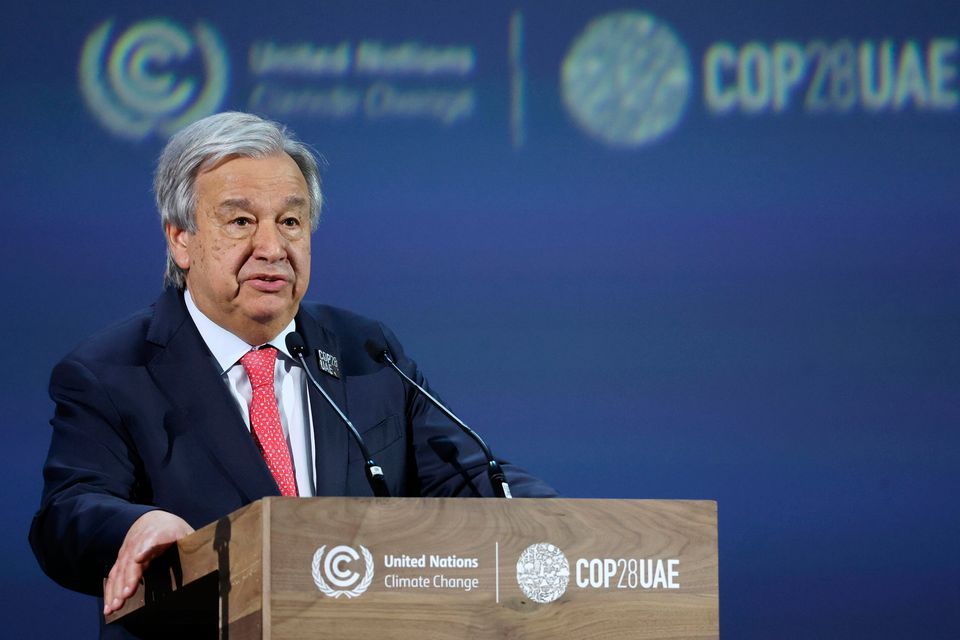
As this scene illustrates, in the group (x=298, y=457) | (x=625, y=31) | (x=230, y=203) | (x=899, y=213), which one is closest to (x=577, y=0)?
(x=625, y=31)

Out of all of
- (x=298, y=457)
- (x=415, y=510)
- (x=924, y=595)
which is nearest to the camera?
(x=415, y=510)

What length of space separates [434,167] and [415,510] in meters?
2.16

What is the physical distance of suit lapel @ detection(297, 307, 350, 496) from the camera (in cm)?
281

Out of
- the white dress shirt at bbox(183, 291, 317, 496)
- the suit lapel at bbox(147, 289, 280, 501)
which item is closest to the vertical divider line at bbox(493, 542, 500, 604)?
the suit lapel at bbox(147, 289, 280, 501)

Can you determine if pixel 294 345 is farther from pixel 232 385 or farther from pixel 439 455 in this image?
pixel 439 455

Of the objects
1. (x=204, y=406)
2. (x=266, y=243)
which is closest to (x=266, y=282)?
(x=266, y=243)

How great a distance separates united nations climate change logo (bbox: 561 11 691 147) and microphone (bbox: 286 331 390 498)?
1467mm

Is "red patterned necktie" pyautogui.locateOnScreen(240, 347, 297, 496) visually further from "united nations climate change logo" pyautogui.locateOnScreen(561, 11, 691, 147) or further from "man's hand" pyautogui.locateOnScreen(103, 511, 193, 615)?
"united nations climate change logo" pyautogui.locateOnScreen(561, 11, 691, 147)

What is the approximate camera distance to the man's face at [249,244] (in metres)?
2.90

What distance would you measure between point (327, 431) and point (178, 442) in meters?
0.30

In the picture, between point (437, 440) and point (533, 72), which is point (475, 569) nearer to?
point (437, 440)

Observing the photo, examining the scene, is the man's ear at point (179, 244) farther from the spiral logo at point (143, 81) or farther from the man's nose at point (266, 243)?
the spiral logo at point (143, 81)

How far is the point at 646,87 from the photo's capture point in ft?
13.6

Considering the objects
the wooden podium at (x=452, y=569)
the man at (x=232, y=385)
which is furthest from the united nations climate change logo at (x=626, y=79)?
the wooden podium at (x=452, y=569)
